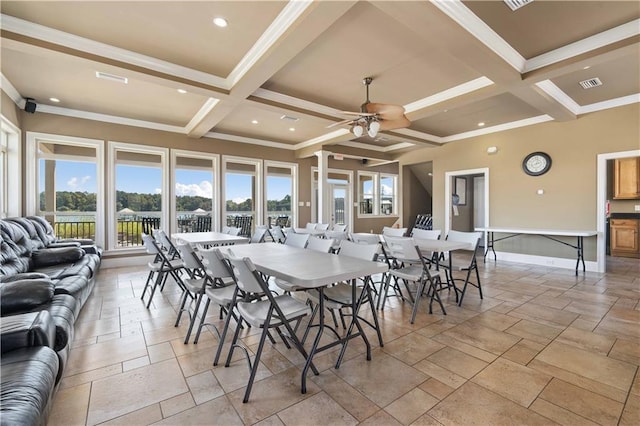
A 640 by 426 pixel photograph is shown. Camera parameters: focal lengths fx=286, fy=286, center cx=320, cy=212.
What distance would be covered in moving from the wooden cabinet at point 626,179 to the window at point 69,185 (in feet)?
36.4

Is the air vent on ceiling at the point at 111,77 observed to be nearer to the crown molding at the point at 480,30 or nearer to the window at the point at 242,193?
the window at the point at 242,193

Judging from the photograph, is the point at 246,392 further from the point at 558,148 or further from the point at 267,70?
the point at 558,148

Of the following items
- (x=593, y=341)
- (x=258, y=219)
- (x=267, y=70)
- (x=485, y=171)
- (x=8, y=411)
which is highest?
(x=267, y=70)

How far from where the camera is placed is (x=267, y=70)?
319cm

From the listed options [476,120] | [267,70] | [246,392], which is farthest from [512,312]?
[476,120]

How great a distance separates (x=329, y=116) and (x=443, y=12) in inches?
113

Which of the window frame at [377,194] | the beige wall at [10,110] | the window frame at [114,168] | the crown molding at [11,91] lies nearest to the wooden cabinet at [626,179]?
the window frame at [377,194]

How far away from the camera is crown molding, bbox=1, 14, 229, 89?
264 cm

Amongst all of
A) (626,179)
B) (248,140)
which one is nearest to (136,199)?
(248,140)

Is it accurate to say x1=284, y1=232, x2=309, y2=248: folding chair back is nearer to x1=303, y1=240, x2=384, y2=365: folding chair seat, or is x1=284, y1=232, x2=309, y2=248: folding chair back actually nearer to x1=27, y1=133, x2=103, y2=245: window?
x1=303, y1=240, x2=384, y2=365: folding chair seat

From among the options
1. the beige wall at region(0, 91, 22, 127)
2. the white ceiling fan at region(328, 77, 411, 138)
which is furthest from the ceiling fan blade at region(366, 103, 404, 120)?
the beige wall at region(0, 91, 22, 127)

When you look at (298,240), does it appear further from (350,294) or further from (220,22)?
(220,22)

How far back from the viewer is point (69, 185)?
5371 millimetres

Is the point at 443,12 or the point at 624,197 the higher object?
the point at 443,12
